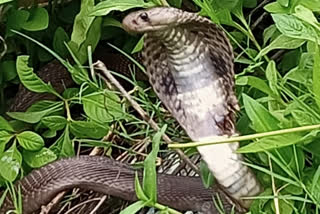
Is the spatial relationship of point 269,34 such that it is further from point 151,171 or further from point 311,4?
point 151,171

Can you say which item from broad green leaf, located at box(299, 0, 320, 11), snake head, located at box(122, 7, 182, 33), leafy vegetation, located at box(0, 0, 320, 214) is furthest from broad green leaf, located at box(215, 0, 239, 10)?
snake head, located at box(122, 7, 182, 33)

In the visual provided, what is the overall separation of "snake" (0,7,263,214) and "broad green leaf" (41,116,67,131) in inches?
7.1

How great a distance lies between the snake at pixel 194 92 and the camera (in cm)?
158

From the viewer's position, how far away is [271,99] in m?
1.63

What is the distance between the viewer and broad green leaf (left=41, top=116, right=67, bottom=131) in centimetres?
196

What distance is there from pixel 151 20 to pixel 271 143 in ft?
0.96

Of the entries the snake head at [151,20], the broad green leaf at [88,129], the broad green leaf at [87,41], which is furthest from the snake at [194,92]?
the broad green leaf at [87,41]

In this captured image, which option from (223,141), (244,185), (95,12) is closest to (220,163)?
(244,185)

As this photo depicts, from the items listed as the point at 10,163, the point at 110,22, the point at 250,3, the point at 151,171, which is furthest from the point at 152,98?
the point at 151,171

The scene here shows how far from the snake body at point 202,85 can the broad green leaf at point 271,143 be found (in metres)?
0.17

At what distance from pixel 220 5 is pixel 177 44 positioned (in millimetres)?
252

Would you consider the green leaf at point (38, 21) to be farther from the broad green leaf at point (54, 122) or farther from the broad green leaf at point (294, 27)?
the broad green leaf at point (294, 27)

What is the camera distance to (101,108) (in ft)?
6.15

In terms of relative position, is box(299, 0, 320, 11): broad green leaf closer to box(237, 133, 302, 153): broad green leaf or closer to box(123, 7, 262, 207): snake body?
box(123, 7, 262, 207): snake body
